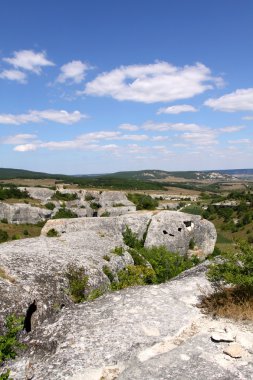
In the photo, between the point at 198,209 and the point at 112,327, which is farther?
the point at 198,209

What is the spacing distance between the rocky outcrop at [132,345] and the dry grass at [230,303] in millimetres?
279

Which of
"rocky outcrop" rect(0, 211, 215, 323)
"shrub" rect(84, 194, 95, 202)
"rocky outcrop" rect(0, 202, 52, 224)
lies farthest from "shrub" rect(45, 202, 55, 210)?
"rocky outcrop" rect(0, 211, 215, 323)

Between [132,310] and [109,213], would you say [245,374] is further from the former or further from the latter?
[109,213]

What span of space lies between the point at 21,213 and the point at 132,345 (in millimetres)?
68346

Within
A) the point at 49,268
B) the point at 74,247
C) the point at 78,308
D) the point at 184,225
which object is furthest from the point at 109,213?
the point at 78,308

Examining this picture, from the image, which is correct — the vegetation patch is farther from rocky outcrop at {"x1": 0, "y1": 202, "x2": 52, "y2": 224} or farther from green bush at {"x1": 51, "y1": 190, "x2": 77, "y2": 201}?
green bush at {"x1": 51, "y1": 190, "x2": 77, "y2": 201}

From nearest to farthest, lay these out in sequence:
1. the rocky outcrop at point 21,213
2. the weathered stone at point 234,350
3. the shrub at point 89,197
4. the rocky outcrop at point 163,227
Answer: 1. the weathered stone at point 234,350
2. the rocky outcrop at point 163,227
3. the rocky outcrop at point 21,213
4. the shrub at point 89,197

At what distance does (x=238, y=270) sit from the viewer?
1014 centimetres

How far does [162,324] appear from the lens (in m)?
9.16

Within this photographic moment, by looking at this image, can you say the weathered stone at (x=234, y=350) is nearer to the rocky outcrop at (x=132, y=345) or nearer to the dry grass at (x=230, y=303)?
the rocky outcrop at (x=132, y=345)

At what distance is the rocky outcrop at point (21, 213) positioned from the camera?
237 ft

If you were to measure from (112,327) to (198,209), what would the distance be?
10399 cm

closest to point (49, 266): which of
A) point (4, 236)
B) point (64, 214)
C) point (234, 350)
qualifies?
point (234, 350)

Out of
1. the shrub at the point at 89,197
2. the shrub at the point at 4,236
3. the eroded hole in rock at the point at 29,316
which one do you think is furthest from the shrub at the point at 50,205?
the eroded hole in rock at the point at 29,316
